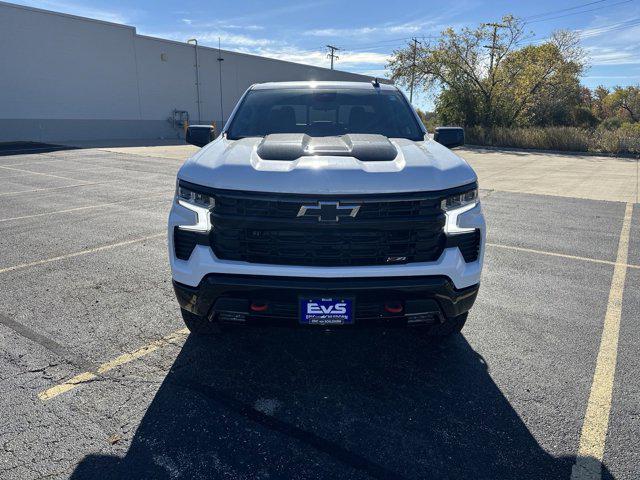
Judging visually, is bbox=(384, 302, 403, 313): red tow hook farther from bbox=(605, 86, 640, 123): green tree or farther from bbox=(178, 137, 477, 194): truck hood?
bbox=(605, 86, 640, 123): green tree

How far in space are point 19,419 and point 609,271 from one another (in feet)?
18.8

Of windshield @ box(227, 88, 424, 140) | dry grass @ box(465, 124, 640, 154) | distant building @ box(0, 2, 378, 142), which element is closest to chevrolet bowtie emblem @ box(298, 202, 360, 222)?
windshield @ box(227, 88, 424, 140)

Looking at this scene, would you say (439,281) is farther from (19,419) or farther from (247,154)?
(19,419)

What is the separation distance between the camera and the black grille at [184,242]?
104 inches

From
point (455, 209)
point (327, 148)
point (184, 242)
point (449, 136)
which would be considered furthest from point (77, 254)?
point (455, 209)

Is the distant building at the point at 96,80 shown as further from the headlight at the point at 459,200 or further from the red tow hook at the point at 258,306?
the headlight at the point at 459,200

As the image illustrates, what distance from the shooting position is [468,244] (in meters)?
2.71

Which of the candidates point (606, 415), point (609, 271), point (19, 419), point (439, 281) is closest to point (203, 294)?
point (19, 419)

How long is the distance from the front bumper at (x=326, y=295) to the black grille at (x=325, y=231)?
0.42 feet

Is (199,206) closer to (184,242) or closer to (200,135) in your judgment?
(184,242)

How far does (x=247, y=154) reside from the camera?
285 centimetres

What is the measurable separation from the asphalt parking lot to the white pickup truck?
1.75 ft

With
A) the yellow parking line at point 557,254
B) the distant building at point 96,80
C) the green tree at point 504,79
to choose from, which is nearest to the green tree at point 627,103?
the green tree at point 504,79

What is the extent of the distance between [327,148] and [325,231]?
0.69 m
